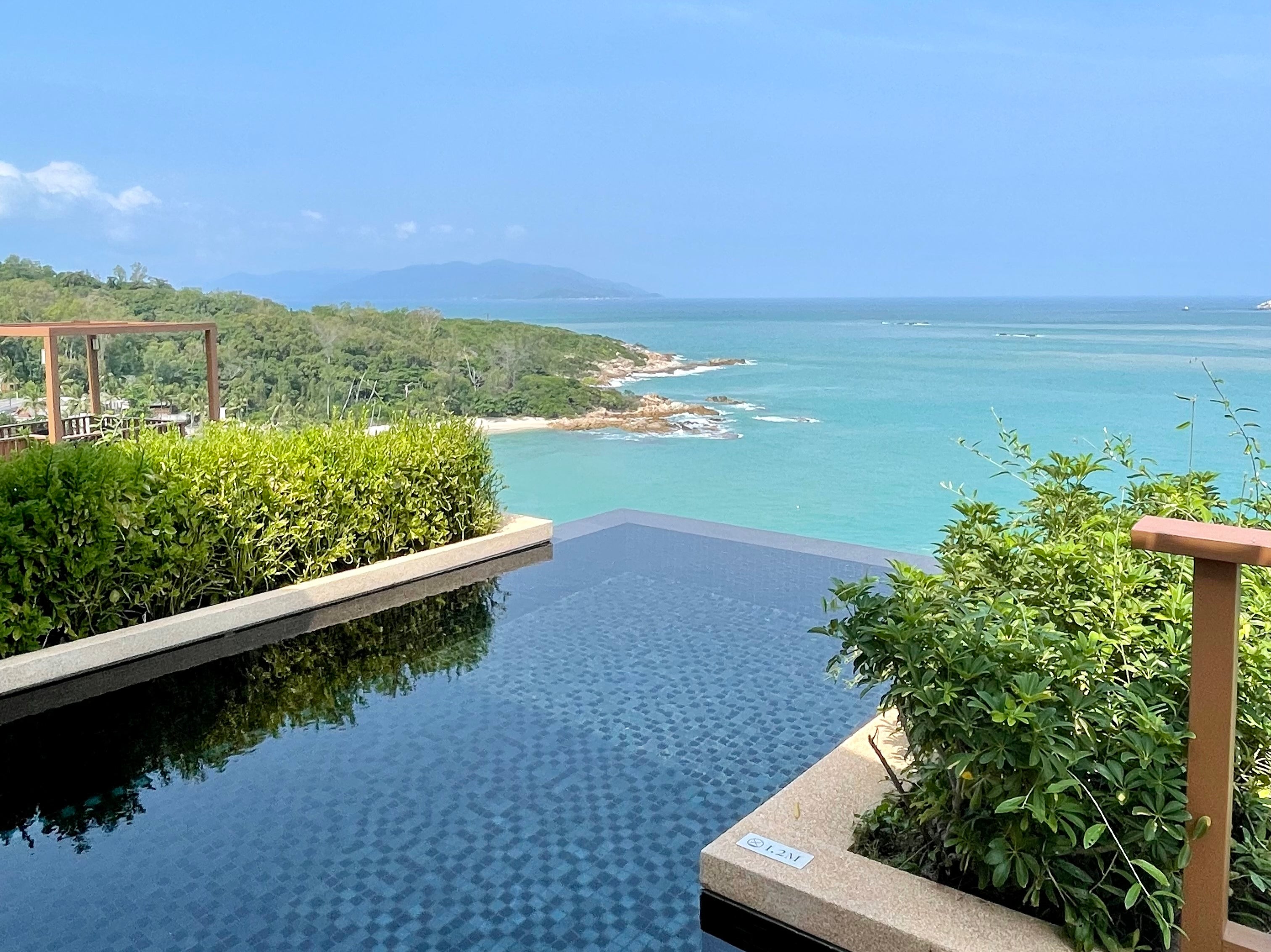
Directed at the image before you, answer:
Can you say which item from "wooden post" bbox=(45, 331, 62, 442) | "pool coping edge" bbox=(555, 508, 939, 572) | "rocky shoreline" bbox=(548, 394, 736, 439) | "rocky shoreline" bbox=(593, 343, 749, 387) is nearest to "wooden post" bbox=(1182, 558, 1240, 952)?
"pool coping edge" bbox=(555, 508, 939, 572)

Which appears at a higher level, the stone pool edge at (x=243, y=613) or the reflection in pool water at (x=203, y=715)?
the stone pool edge at (x=243, y=613)

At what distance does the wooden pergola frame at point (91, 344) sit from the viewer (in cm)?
720

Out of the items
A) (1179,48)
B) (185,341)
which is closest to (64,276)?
(185,341)

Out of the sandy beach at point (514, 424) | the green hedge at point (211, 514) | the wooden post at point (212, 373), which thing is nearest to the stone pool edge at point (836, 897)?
the green hedge at point (211, 514)

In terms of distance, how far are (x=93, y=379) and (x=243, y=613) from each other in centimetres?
482

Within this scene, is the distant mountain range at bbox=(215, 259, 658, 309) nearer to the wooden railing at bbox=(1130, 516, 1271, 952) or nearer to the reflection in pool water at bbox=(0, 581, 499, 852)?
the reflection in pool water at bbox=(0, 581, 499, 852)

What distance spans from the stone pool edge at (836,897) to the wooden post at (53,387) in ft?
20.9

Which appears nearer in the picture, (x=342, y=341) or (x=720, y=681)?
(x=720, y=681)

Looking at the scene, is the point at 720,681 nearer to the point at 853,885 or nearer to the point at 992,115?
the point at 853,885

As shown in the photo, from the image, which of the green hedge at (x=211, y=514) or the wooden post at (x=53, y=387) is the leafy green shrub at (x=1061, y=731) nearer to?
the green hedge at (x=211, y=514)

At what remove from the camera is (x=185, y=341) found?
33.0 ft

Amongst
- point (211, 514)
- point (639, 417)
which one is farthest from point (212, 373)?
point (639, 417)

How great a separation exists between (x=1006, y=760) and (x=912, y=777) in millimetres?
708

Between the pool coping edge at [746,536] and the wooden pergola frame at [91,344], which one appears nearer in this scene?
the pool coping edge at [746,536]
